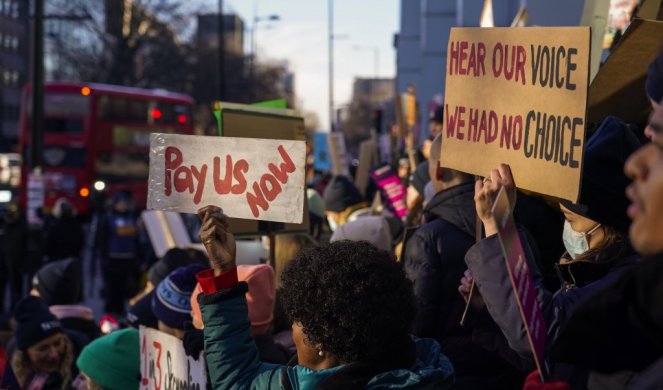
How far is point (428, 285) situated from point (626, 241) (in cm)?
150

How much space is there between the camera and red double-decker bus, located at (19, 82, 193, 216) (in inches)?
1129

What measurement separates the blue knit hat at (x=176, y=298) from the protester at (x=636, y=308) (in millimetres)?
2683

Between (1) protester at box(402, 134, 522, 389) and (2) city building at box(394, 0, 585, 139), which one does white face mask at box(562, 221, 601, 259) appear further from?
(2) city building at box(394, 0, 585, 139)

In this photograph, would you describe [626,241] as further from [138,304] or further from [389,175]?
[389,175]

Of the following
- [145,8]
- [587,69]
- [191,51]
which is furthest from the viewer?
[191,51]

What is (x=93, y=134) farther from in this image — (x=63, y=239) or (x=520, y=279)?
(x=520, y=279)

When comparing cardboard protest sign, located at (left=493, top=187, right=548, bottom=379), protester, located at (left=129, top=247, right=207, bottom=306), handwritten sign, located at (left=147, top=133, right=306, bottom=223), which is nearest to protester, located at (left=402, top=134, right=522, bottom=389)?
handwritten sign, located at (left=147, top=133, right=306, bottom=223)

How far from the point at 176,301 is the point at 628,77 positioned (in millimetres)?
1873

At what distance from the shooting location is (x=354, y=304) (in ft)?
9.30

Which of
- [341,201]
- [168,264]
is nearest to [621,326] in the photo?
[168,264]

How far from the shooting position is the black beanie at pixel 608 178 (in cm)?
304

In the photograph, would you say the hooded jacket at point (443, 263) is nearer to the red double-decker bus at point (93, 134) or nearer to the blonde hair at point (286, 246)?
the blonde hair at point (286, 246)

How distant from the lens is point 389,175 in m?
9.11

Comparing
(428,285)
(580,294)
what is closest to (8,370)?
(428,285)
